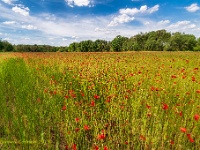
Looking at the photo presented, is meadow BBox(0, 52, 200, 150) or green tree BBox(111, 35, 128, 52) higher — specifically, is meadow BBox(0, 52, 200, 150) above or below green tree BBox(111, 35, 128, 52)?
below

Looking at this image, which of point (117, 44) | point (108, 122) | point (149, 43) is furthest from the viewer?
point (117, 44)

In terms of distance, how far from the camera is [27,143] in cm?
218

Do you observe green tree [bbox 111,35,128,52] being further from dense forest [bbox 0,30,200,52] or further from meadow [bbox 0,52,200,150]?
meadow [bbox 0,52,200,150]

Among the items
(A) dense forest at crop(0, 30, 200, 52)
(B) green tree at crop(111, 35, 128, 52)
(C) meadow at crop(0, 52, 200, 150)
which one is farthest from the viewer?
(B) green tree at crop(111, 35, 128, 52)

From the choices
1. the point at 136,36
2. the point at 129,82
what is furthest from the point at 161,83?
the point at 136,36

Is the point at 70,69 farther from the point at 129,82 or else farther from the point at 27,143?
the point at 27,143

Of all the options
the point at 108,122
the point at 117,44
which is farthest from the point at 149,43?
the point at 108,122

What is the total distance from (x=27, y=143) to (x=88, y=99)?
1.67 m

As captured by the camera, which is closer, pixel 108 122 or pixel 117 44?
pixel 108 122

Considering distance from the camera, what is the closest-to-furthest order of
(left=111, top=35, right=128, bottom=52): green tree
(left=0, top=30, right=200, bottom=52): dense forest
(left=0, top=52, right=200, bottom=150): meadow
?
(left=0, top=52, right=200, bottom=150): meadow → (left=0, top=30, right=200, bottom=52): dense forest → (left=111, top=35, right=128, bottom=52): green tree

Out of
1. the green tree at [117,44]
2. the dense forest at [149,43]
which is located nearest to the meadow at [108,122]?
the dense forest at [149,43]

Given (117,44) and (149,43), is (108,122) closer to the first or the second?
(149,43)

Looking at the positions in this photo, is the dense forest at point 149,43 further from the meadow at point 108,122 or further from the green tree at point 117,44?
the meadow at point 108,122

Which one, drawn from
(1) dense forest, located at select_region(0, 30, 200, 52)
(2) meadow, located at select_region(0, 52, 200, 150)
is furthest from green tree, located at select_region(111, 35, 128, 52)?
(2) meadow, located at select_region(0, 52, 200, 150)
